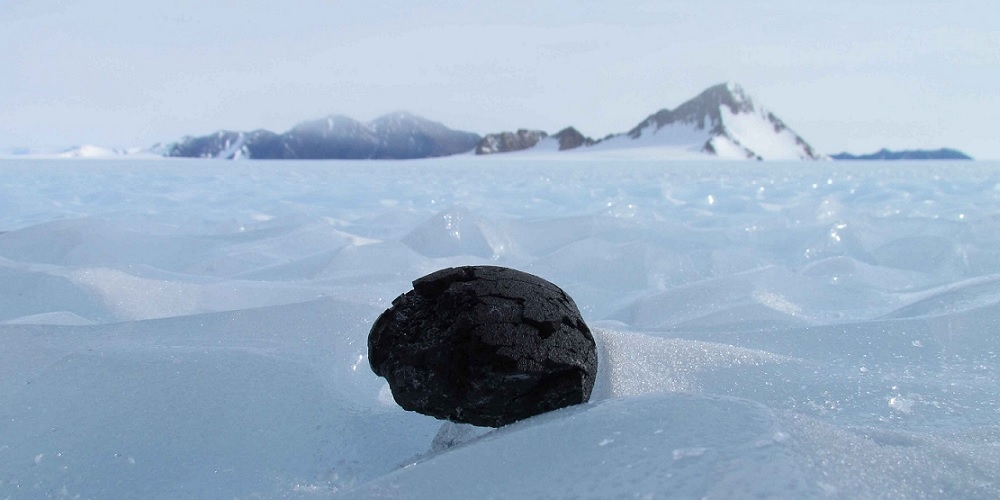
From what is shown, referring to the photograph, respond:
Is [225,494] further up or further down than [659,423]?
further down

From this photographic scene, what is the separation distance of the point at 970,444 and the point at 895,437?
0.16m

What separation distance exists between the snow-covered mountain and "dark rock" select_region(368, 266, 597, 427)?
239 feet

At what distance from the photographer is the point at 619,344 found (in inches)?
58.9

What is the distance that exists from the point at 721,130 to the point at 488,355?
95.8 meters

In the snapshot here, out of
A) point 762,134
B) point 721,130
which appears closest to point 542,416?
point 721,130

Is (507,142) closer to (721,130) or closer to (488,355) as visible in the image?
(721,130)

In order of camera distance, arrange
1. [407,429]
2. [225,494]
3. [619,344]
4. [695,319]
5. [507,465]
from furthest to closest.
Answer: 1. [695,319]
2. [619,344]
3. [407,429]
4. [225,494]
5. [507,465]

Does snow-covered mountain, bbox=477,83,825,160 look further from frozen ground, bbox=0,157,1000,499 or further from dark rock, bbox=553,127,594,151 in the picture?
frozen ground, bbox=0,157,1000,499

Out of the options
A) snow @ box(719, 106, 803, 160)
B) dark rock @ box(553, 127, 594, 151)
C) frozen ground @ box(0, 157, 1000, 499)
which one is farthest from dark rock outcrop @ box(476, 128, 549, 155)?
frozen ground @ box(0, 157, 1000, 499)

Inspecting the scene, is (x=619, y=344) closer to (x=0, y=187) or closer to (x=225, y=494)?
(x=225, y=494)

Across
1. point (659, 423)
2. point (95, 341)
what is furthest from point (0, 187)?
point (659, 423)

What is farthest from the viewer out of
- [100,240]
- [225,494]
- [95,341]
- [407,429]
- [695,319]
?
[100,240]

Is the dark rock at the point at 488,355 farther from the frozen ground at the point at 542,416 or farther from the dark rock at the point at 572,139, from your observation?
the dark rock at the point at 572,139

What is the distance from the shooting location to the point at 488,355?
1.17m
